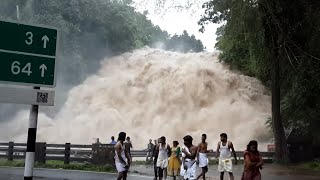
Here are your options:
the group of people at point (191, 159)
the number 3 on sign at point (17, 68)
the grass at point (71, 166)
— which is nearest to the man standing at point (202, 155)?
the group of people at point (191, 159)

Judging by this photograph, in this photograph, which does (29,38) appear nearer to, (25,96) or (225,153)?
(25,96)

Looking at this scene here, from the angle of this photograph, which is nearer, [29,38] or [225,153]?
[29,38]

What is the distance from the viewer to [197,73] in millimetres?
37250

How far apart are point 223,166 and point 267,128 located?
1978 centimetres

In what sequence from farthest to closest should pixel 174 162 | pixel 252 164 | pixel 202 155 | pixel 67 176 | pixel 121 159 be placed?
pixel 67 176 → pixel 174 162 → pixel 202 155 → pixel 121 159 → pixel 252 164

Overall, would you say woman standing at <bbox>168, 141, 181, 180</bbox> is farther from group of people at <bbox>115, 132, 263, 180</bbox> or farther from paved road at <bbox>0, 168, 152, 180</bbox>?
paved road at <bbox>0, 168, 152, 180</bbox>

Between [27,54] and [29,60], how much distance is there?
0.22ft

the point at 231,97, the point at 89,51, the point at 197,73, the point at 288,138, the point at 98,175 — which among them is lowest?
the point at 98,175

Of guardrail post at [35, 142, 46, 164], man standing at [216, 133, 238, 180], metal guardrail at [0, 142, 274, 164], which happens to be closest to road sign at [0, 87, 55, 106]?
man standing at [216, 133, 238, 180]

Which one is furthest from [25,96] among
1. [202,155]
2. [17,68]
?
[202,155]

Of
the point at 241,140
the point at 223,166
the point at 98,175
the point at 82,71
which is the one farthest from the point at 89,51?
the point at 223,166

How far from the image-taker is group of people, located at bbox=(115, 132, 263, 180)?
859cm

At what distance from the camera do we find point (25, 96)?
14.5 feet

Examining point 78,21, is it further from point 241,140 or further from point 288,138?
point 288,138
